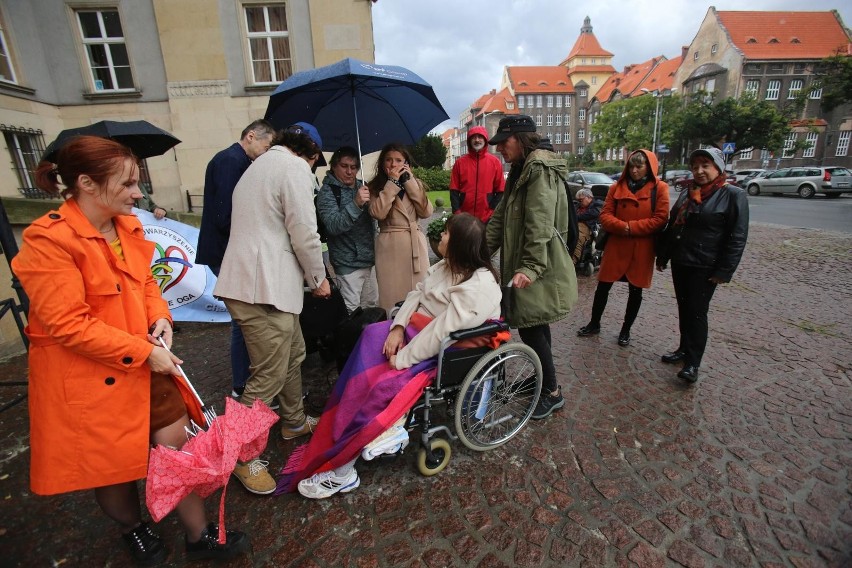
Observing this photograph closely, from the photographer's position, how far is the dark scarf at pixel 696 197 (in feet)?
11.0

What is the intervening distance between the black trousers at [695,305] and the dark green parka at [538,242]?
4.37 feet

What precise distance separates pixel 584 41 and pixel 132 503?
10703 cm

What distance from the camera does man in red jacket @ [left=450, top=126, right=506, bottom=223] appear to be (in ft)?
16.7

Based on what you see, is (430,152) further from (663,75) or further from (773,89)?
(663,75)

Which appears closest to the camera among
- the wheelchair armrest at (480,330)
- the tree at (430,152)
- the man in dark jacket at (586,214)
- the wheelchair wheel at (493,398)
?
the wheelchair armrest at (480,330)

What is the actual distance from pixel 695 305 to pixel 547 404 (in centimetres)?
158

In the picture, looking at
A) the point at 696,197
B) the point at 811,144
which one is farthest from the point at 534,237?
the point at 811,144

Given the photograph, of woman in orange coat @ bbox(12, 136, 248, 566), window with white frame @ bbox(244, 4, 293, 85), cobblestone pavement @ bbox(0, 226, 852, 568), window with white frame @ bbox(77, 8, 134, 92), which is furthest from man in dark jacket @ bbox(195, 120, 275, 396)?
window with white frame @ bbox(77, 8, 134, 92)

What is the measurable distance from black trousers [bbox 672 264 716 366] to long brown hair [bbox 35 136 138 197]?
3.93 meters

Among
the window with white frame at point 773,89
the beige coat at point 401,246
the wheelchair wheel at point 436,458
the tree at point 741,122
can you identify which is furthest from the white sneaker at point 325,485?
the window with white frame at point 773,89

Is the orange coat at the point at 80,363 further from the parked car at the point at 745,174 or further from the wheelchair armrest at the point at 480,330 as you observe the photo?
the parked car at the point at 745,174

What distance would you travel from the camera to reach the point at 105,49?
10836mm

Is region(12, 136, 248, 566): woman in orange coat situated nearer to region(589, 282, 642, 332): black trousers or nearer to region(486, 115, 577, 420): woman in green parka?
region(486, 115, 577, 420): woman in green parka

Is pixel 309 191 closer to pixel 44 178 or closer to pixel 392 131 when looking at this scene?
pixel 44 178
